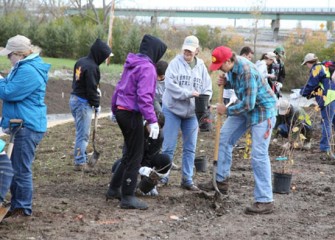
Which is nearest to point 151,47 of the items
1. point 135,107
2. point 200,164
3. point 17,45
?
point 135,107

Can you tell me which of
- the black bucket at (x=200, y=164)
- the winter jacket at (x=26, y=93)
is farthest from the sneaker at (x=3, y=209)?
the black bucket at (x=200, y=164)

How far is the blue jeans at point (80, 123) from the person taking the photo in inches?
333

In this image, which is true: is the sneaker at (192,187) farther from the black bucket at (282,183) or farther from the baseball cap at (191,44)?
the baseball cap at (191,44)

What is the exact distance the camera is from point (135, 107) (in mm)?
6188

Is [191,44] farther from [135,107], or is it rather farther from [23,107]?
[23,107]

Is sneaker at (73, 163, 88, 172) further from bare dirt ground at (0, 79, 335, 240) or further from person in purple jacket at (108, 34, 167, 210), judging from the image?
person in purple jacket at (108, 34, 167, 210)

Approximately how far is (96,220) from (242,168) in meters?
3.75

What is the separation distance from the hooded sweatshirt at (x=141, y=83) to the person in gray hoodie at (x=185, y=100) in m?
0.98

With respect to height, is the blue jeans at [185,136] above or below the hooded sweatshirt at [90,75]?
below

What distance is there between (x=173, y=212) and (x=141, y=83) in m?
1.45

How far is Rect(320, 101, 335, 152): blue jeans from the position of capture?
10.7 m

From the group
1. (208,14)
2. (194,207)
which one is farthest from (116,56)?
(208,14)

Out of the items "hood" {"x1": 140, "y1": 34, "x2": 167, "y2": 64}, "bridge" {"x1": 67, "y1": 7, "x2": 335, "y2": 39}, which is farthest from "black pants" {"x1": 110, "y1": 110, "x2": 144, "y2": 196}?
"bridge" {"x1": 67, "y1": 7, "x2": 335, "y2": 39}

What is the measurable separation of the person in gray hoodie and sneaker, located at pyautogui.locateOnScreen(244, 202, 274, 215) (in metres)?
1.09
